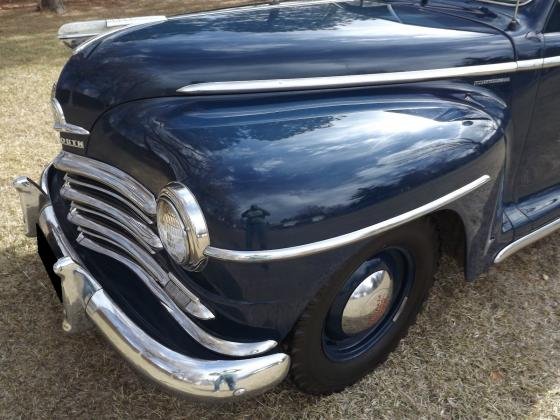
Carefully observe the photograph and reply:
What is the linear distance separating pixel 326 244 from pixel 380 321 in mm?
718

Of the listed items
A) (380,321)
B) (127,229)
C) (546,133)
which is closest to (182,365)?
(127,229)

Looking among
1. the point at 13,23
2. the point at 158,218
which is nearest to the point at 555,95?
the point at 158,218

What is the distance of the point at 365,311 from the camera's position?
2.00m

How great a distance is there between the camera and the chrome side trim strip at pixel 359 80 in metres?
1.88

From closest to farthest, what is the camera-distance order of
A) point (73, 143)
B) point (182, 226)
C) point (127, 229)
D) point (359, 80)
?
point (182, 226)
point (127, 229)
point (359, 80)
point (73, 143)

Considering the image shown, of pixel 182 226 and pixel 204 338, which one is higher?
pixel 182 226

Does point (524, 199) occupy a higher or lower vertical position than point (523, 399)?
higher

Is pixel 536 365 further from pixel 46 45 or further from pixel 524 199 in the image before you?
pixel 46 45

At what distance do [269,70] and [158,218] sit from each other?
0.67 meters

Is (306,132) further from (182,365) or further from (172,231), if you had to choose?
(182,365)

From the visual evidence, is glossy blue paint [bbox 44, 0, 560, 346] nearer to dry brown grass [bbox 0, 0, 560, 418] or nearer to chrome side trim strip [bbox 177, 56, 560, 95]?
chrome side trim strip [bbox 177, 56, 560, 95]

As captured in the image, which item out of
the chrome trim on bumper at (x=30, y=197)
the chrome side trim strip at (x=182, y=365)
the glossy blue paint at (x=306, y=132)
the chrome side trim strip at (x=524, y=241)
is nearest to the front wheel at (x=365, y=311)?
the glossy blue paint at (x=306, y=132)

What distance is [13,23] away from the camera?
33.3 ft

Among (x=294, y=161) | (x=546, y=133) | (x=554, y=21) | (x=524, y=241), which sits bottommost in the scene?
(x=524, y=241)
